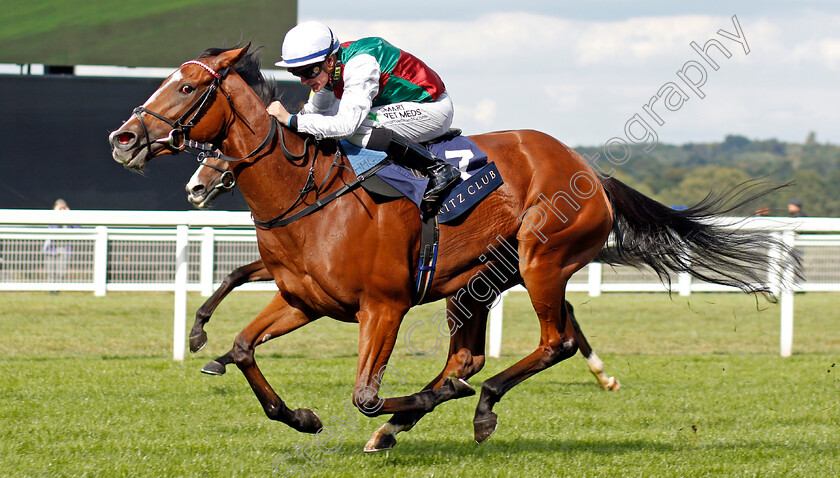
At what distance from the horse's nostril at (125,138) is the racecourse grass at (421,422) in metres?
1.35

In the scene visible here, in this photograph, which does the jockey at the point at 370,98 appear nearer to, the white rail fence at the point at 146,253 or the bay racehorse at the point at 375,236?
the bay racehorse at the point at 375,236

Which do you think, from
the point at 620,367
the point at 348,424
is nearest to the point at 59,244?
the point at 348,424

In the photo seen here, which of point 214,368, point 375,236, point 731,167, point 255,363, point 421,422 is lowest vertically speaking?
point 421,422

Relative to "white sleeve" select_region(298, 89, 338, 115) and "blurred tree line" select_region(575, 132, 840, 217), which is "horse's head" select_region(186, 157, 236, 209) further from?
"blurred tree line" select_region(575, 132, 840, 217)

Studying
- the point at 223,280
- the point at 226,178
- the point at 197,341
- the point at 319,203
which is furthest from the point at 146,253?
the point at 319,203

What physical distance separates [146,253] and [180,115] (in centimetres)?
483

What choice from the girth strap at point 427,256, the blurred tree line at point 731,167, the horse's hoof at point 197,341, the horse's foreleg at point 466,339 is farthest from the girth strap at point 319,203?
the blurred tree line at point 731,167

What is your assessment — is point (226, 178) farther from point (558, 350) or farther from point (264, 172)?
point (558, 350)

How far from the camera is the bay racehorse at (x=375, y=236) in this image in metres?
3.78

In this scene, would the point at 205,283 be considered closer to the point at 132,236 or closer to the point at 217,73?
the point at 132,236

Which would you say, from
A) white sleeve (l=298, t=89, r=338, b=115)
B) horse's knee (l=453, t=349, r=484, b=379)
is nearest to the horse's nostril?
white sleeve (l=298, t=89, r=338, b=115)

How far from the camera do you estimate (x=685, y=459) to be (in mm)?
4199

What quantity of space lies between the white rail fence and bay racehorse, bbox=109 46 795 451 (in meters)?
2.28

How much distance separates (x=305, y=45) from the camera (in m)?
3.76
